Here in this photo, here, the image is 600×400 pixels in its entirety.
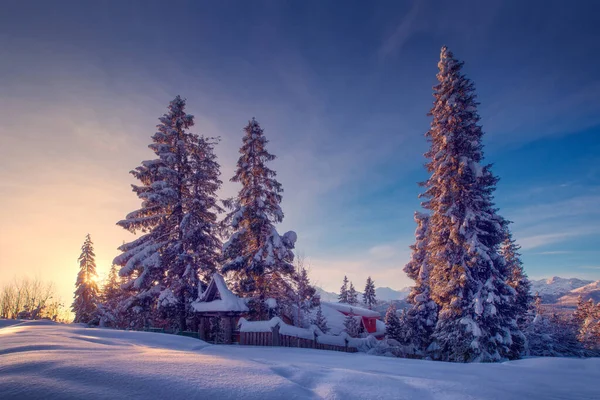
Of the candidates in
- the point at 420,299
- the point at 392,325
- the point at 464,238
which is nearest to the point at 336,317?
the point at 392,325

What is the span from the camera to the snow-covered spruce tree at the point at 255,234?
1800 centimetres

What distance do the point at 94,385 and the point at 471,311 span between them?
16356mm

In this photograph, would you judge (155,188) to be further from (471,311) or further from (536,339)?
(536,339)

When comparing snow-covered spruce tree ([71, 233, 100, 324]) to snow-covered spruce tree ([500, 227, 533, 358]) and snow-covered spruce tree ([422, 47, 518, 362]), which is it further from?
snow-covered spruce tree ([500, 227, 533, 358])

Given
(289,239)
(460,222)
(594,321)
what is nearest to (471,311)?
(460,222)

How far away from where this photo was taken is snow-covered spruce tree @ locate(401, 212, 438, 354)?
795 inches

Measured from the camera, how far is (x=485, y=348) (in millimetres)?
13633

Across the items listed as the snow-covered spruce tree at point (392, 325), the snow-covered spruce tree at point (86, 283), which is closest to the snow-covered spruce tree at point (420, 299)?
the snow-covered spruce tree at point (392, 325)

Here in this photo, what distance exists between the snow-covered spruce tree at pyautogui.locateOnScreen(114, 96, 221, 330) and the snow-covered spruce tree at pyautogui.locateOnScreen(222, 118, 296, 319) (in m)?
2.15

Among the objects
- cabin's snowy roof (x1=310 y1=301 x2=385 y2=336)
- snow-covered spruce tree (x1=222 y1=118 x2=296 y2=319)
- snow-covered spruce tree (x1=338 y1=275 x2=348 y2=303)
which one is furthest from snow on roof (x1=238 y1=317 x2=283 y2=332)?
snow-covered spruce tree (x1=338 y1=275 x2=348 y2=303)

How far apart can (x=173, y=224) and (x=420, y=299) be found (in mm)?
18626

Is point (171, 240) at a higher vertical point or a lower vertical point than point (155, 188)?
lower

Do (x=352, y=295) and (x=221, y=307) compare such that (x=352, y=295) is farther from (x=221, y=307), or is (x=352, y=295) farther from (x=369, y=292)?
(x=221, y=307)

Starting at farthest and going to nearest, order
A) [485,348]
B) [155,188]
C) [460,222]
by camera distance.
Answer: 1. [155,188]
2. [460,222]
3. [485,348]
